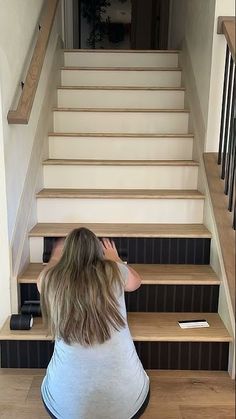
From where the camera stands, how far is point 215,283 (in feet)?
7.75

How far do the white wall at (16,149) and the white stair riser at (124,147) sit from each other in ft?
0.97

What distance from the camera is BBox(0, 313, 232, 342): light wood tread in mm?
2164

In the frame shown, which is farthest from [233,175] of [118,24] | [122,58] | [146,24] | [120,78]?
[118,24]

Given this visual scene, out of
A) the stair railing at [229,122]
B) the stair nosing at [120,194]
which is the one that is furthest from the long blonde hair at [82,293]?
the stair nosing at [120,194]

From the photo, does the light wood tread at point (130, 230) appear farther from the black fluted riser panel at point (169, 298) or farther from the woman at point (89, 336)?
the woman at point (89, 336)

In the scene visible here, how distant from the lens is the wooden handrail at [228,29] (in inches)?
85.1

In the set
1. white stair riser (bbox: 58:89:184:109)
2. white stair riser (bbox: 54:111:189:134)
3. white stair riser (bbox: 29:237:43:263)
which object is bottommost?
white stair riser (bbox: 29:237:43:263)

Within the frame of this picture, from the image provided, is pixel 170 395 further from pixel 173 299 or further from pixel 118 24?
pixel 118 24

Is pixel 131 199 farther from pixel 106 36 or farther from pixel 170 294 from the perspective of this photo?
pixel 106 36

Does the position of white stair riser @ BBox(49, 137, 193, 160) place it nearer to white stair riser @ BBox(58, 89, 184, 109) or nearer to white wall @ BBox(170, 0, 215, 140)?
white wall @ BBox(170, 0, 215, 140)

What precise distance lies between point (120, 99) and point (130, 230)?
143 centimetres

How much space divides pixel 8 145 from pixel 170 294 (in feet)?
3.87

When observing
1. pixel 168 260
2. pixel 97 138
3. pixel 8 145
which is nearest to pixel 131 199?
→ pixel 168 260

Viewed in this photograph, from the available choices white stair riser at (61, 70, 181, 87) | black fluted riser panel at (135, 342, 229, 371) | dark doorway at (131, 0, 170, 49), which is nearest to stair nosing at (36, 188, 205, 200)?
black fluted riser panel at (135, 342, 229, 371)
